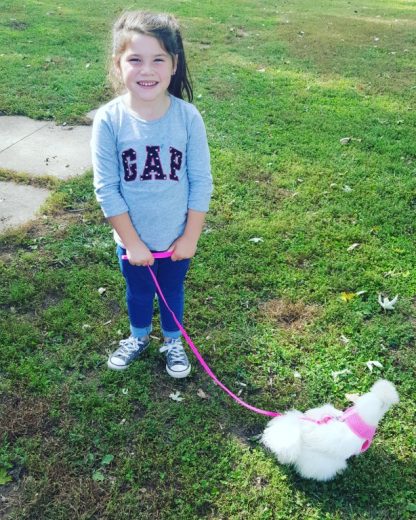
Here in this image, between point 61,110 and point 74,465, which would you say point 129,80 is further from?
point 61,110

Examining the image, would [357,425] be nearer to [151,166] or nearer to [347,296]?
[347,296]

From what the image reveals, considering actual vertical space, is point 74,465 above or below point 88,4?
below

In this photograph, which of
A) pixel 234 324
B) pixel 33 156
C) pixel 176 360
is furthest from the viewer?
pixel 33 156

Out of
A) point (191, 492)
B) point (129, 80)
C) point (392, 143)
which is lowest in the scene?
point (191, 492)

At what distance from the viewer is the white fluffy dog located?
2273 millimetres

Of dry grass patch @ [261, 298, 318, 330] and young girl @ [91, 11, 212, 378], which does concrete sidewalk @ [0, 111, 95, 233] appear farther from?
dry grass patch @ [261, 298, 318, 330]

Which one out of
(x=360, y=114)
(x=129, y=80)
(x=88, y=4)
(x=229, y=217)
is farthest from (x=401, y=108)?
(x=88, y=4)

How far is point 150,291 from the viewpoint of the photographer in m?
2.73

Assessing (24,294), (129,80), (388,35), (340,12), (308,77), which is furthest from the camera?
(340,12)

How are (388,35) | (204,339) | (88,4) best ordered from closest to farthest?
(204,339), (388,35), (88,4)

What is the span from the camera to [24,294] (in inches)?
130

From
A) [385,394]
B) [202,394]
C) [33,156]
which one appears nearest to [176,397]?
[202,394]

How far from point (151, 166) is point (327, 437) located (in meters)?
1.39

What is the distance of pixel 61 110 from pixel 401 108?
3868 millimetres
